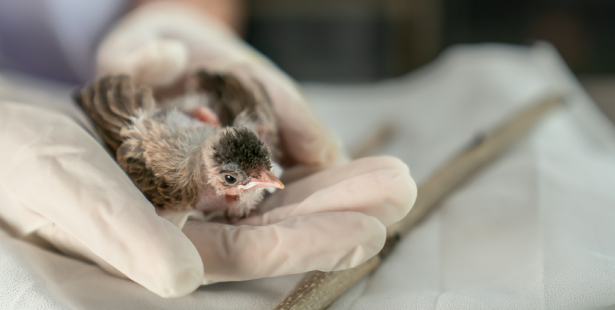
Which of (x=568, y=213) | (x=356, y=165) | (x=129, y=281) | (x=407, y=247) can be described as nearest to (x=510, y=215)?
(x=568, y=213)

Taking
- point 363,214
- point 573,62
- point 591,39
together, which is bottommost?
point 573,62

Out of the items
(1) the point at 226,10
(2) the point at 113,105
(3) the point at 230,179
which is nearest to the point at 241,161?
(3) the point at 230,179

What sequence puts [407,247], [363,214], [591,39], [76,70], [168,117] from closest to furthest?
[363,214]
[168,117]
[407,247]
[76,70]
[591,39]

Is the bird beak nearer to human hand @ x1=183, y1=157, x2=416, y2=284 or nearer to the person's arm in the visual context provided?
human hand @ x1=183, y1=157, x2=416, y2=284

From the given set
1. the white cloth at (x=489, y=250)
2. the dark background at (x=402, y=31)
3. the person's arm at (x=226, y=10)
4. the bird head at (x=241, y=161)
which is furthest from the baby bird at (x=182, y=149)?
the dark background at (x=402, y=31)

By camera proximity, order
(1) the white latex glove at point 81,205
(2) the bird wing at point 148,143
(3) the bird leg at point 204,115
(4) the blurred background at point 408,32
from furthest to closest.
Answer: (4) the blurred background at point 408,32 < (3) the bird leg at point 204,115 < (2) the bird wing at point 148,143 < (1) the white latex glove at point 81,205

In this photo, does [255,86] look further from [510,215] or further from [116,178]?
[510,215]

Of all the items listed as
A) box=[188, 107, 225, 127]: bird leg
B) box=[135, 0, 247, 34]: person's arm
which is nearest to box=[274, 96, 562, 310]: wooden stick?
box=[188, 107, 225, 127]: bird leg

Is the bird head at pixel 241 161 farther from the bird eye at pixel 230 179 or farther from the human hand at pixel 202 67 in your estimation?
the human hand at pixel 202 67
